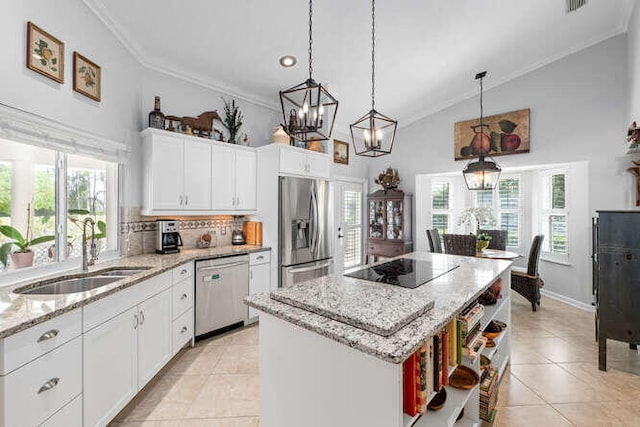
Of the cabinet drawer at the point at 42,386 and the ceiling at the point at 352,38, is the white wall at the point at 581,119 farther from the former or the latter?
the cabinet drawer at the point at 42,386

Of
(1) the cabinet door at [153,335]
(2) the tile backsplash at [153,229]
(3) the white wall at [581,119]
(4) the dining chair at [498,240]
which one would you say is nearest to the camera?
(1) the cabinet door at [153,335]

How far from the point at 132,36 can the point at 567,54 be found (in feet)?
17.6

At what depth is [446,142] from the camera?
201 inches

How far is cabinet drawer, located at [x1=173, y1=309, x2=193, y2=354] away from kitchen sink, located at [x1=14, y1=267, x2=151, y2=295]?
1.97 feet

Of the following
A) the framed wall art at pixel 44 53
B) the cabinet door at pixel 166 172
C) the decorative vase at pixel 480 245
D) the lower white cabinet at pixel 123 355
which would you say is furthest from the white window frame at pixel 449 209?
the framed wall art at pixel 44 53

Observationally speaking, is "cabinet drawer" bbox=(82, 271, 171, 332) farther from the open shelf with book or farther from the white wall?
the white wall

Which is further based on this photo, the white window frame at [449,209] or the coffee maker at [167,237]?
the white window frame at [449,209]

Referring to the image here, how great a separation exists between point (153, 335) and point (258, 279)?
4.40 ft

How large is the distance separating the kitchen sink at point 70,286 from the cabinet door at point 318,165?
2.47 meters

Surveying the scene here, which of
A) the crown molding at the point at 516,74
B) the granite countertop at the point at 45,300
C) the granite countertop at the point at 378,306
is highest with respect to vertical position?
the crown molding at the point at 516,74

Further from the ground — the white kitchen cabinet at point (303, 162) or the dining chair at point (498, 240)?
the white kitchen cabinet at point (303, 162)

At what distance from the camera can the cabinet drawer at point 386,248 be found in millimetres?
5298

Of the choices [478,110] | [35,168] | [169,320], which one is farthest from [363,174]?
[35,168]

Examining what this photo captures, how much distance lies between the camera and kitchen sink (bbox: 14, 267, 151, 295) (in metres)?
1.87
